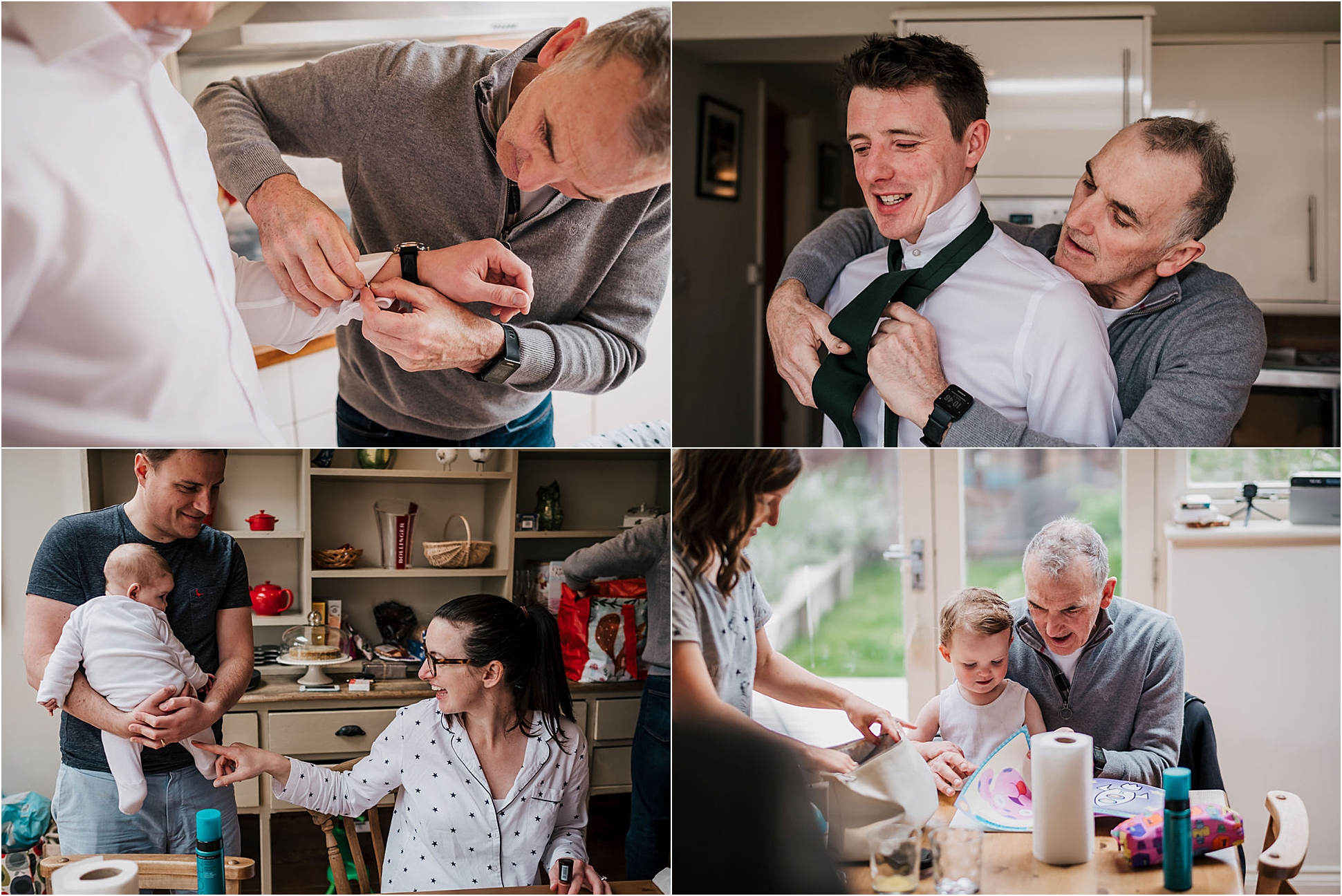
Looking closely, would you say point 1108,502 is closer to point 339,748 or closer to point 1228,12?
point 1228,12

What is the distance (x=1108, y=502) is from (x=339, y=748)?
1.53 m

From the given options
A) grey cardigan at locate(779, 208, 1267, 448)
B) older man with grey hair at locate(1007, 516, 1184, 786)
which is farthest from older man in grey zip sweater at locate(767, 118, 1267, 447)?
older man with grey hair at locate(1007, 516, 1184, 786)

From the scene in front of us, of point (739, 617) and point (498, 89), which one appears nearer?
point (498, 89)

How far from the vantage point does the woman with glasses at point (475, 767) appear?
197cm

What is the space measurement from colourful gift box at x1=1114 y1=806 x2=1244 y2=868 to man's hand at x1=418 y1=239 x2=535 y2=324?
1487mm

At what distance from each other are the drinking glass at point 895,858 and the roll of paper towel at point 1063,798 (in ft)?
0.76

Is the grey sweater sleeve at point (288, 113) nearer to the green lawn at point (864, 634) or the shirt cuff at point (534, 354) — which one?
the shirt cuff at point (534, 354)

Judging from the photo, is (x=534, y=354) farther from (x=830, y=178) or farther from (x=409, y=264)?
(x=830, y=178)

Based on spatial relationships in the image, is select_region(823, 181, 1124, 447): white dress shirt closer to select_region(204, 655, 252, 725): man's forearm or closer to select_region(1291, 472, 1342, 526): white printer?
select_region(1291, 472, 1342, 526): white printer

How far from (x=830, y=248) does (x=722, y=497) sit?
0.51 meters

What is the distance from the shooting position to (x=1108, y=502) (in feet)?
6.37

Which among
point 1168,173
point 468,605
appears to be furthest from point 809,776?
point 1168,173

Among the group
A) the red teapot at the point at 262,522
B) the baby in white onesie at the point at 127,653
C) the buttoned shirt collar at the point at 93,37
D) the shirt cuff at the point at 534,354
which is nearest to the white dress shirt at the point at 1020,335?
the shirt cuff at the point at 534,354

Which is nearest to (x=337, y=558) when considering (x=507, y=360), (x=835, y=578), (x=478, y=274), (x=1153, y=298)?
(x=507, y=360)
